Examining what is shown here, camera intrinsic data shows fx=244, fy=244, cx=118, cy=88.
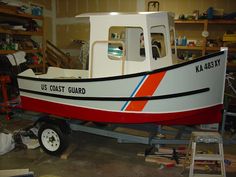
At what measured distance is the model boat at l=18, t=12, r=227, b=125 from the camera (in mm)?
2770

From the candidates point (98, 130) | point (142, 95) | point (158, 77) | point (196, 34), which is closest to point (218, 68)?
point (158, 77)

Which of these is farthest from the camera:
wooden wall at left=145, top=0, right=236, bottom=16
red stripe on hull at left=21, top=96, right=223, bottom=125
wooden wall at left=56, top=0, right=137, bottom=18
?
wooden wall at left=56, top=0, right=137, bottom=18

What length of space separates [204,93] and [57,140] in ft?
6.79

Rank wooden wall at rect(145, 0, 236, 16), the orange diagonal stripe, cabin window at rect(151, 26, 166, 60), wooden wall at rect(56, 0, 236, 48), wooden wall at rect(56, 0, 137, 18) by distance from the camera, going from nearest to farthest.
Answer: the orange diagonal stripe
cabin window at rect(151, 26, 166, 60)
wooden wall at rect(145, 0, 236, 16)
wooden wall at rect(56, 0, 236, 48)
wooden wall at rect(56, 0, 137, 18)

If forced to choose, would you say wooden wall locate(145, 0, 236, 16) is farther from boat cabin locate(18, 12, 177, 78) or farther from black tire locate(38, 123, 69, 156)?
black tire locate(38, 123, 69, 156)

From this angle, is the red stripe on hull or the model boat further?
the red stripe on hull

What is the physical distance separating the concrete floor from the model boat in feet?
2.06

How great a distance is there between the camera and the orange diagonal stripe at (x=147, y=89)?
8.96 ft

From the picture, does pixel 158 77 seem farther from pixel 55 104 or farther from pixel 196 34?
pixel 196 34

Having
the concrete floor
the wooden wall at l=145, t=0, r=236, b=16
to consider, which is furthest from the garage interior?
the wooden wall at l=145, t=0, r=236, b=16

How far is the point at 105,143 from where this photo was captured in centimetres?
403

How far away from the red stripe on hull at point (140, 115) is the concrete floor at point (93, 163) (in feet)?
2.04

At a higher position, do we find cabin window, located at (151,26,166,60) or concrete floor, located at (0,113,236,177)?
cabin window, located at (151,26,166,60)

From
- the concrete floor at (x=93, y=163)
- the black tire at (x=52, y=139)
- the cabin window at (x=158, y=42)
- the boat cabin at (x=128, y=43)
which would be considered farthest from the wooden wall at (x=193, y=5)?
the black tire at (x=52, y=139)
